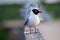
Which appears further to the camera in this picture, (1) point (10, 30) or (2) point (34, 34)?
(1) point (10, 30)

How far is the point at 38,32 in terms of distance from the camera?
1290mm

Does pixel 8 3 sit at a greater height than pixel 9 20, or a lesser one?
greater

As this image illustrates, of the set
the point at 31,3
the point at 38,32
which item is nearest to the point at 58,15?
the point at 31,3

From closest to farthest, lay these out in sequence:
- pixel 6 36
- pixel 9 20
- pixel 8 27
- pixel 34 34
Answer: pixel 34 34
pixel 6 36
pixel 8 27
pixel 9 20

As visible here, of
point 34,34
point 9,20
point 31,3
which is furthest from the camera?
point 9,20

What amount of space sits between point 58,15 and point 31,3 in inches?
132

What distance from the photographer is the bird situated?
58.9 inches

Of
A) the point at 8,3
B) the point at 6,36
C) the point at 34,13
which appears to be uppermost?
the point at 8,3

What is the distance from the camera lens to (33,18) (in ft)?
5.15

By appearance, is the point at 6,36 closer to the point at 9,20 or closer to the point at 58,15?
the point at 9,20

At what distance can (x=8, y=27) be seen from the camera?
4.15 metres

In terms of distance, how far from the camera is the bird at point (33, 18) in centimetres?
150

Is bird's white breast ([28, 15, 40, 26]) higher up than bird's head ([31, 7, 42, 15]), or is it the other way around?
bird's head ([31, 7, 42, 15])

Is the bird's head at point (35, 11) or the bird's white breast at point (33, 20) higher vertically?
the bird's head at point (35, 11)
